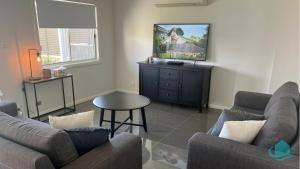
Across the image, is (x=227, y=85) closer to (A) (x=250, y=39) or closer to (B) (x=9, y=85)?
(A) (x=250, y=39)

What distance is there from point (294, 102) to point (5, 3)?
391 cm

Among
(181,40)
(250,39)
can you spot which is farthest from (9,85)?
(250,39)

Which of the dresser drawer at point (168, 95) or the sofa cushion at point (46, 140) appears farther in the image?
the dresser drawer at point (168, 95)

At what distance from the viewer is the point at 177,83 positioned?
13.8 feet

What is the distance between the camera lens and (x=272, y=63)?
3697 mm

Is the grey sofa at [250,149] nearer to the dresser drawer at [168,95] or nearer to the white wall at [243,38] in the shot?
the white wall at [243,38]

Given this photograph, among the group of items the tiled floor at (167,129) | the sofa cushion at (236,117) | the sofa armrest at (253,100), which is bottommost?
the tiled floor at (167,129)

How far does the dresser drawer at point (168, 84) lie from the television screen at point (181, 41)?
0.55 meters

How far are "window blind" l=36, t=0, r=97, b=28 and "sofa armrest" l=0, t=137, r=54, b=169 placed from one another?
9.43 ft

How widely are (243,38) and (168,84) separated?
157cm

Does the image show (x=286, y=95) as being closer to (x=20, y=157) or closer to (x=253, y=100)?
(x=253, y=100)

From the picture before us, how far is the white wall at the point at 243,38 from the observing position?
352 cm

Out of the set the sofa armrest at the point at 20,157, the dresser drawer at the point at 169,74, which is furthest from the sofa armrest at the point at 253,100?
the sofa armrest at the point at 20,157

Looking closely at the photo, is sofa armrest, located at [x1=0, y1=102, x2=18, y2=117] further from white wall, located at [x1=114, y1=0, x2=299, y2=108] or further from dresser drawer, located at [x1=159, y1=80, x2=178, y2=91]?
white wall, located at [x1=114, y1=0, x2=299, y2=108]
